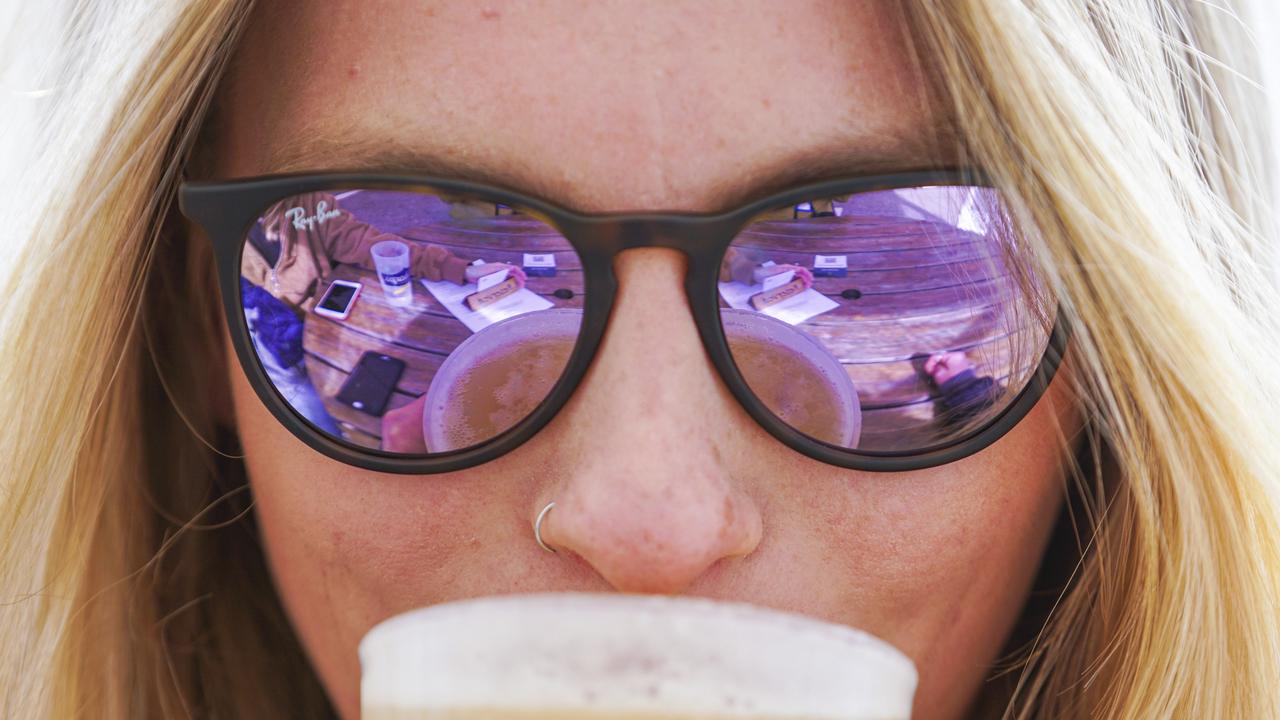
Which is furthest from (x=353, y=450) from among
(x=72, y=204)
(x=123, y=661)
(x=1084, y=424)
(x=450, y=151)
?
(x=1084, y=424)

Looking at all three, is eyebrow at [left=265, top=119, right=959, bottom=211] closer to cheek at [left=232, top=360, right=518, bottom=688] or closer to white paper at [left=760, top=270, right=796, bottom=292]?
white paper at [left=760, top=270, right=796, bottom=292]

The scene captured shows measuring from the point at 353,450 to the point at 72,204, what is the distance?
0.38m

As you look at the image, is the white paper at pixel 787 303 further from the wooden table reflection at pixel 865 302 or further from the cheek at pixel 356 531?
the cheek at pixel 356 531

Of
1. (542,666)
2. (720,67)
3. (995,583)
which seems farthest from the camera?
(995,583)

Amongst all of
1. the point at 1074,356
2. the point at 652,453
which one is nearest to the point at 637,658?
the point at 652,453

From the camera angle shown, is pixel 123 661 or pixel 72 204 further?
pixel 123 661

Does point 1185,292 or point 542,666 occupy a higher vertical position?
point 1185,292

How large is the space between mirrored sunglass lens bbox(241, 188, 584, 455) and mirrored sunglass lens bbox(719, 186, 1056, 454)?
0.51 ft

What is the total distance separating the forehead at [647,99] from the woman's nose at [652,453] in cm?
9

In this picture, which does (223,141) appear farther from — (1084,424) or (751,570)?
(1084,424)

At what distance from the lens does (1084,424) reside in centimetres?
100

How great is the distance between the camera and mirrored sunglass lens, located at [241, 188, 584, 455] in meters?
0.87

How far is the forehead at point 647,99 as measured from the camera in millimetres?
848

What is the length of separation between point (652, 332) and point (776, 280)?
0.11 m
